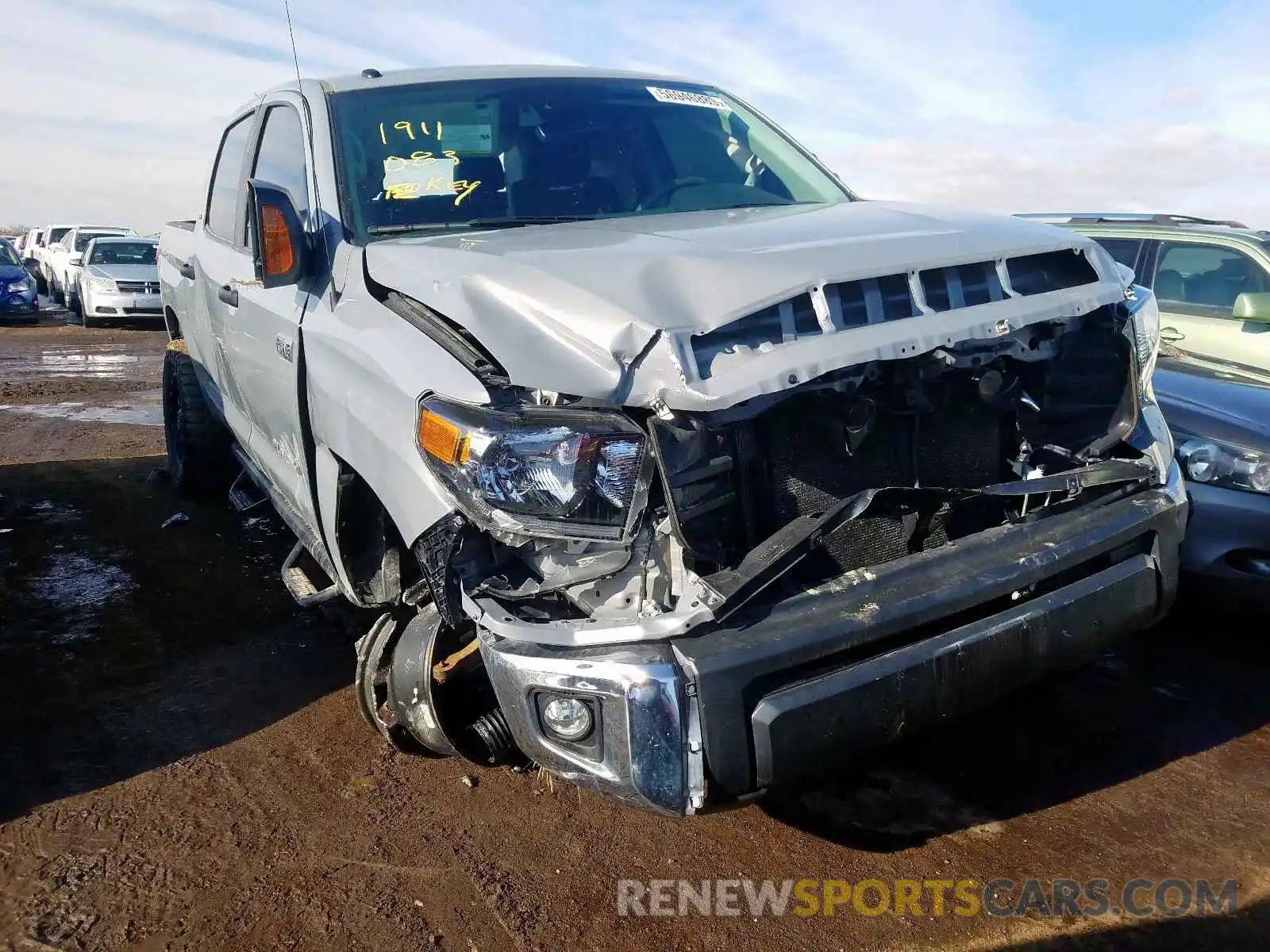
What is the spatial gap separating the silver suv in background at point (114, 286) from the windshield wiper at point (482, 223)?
1460cm

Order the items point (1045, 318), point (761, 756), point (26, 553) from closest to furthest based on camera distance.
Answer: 1. point (761, 756)
2. point (1045, 318)
3. point (26, 553)

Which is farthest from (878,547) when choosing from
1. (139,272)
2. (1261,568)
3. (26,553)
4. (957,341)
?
(139,272)

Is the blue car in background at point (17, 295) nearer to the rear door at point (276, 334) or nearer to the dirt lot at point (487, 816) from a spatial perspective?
the dirt lot at point (487, 816)

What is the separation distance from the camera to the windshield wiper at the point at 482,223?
10.1ft

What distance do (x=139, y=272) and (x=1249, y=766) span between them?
56.2 feet

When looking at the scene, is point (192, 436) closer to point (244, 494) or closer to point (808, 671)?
point (244, 494)

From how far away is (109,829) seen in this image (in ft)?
8.91

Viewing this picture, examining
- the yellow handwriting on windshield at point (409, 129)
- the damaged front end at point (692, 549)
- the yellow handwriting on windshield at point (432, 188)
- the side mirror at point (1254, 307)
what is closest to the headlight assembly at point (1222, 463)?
the damaged front end at point (692, 549)

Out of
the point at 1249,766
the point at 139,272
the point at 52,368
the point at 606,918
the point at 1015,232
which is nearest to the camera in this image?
the point at 606,918

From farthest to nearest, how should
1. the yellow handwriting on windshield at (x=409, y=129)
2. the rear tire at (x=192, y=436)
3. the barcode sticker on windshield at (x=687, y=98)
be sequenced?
the rear tire at (x=192, y=436), the barcode sticker on windshield at (x=687, y=98), the yellow handwriting on windshield at (x=409, y=129)

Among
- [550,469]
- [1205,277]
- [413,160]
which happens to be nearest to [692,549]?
[550,469]

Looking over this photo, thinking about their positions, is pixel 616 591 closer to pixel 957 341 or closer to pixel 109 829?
pixel 957 341

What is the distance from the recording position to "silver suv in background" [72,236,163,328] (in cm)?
1600

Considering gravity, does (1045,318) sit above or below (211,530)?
above
